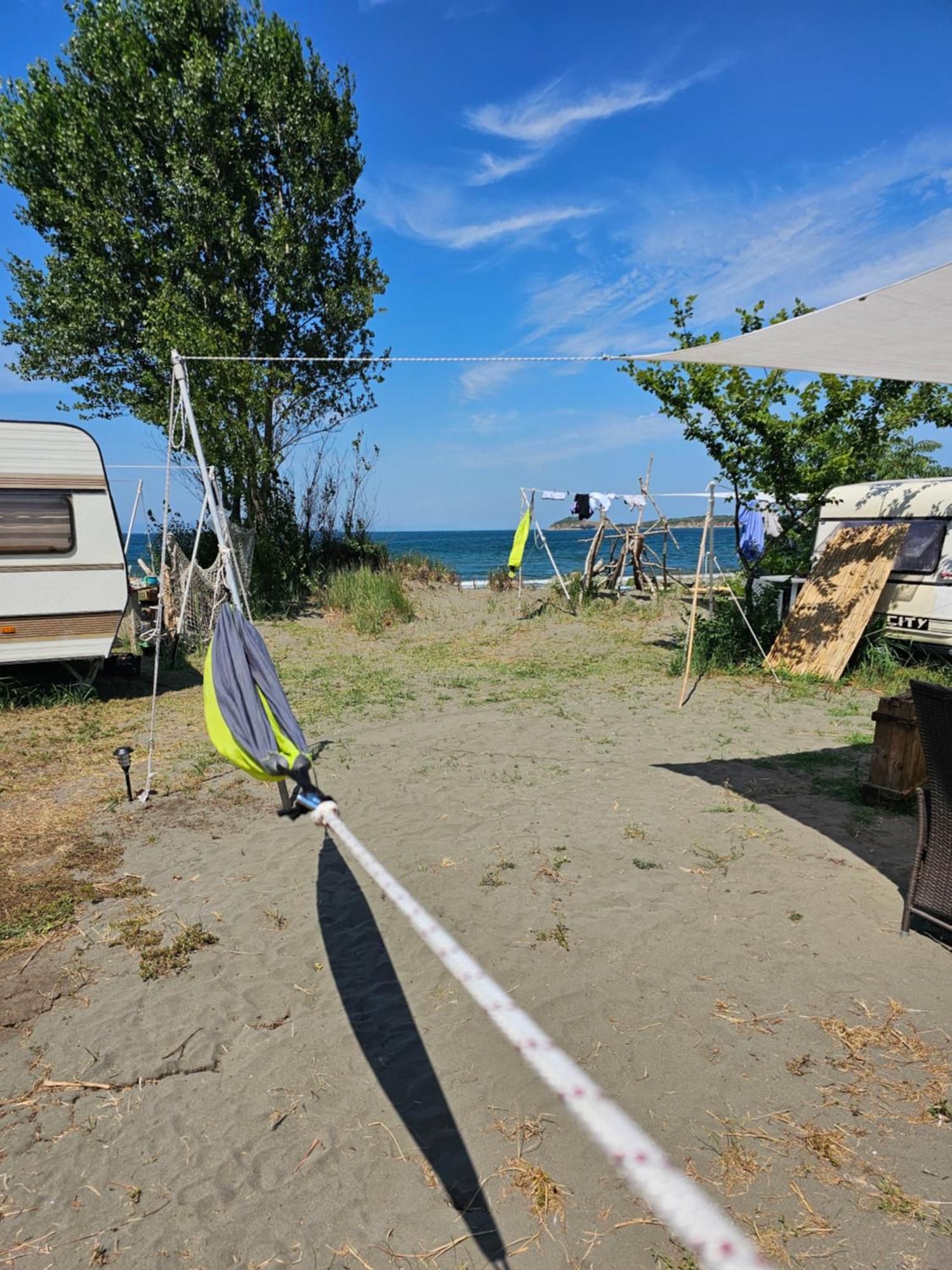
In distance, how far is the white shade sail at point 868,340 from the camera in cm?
313

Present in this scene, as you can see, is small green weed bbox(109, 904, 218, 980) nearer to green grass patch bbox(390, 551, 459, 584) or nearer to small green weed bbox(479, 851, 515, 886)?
small green weed bbox(479, 851, 515, 886)

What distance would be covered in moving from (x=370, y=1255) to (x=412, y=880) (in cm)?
209

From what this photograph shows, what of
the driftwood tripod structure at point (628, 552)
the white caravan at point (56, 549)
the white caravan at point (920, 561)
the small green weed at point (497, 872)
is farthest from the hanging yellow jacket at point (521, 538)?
the small green weed at point (497, 872)

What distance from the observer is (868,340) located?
12.6ft

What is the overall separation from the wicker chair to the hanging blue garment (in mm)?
8437

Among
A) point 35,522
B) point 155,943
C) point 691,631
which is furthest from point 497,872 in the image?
point 35,522

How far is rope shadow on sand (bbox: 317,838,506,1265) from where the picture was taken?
7.27 ft

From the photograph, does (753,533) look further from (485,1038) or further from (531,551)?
(531,551)

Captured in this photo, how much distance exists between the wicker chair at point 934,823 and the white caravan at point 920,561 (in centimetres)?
579

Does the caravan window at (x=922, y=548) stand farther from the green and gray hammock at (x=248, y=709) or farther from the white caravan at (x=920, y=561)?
the green and gray hammock at (x=248, y=709)

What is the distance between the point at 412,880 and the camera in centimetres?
408

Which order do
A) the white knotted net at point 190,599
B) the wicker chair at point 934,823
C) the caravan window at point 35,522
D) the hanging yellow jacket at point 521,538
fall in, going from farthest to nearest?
the hanging yellow jacket at point 521,538
the white knotted net at point 190,599
the caravan window at point 35,522
the wicker chair at point 934,823

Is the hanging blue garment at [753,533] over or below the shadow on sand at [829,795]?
over

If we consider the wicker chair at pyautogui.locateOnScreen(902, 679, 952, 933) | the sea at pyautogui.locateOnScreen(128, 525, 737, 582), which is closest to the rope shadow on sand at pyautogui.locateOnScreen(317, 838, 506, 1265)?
the wicker chair at pyautogui.locateOnScreen(902, 679, 952, 933)
